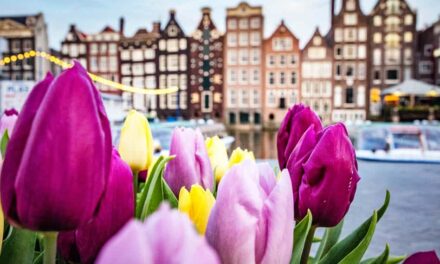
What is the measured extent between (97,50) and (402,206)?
28327mm

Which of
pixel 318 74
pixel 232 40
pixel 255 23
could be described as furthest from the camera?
pixel 232 40

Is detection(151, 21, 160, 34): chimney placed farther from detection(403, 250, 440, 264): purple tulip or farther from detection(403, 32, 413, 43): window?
detection(403, 250, 440, 264): purple tulip

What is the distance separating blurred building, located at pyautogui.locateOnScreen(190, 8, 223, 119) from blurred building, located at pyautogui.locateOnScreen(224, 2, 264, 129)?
458mm

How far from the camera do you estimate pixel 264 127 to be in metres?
27.3

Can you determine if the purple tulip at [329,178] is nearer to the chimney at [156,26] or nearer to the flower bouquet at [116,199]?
the flower bouquet at [116,199]

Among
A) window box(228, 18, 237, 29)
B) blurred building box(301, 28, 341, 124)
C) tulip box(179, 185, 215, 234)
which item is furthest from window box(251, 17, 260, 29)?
tulip box(179, 185, 215, 234)

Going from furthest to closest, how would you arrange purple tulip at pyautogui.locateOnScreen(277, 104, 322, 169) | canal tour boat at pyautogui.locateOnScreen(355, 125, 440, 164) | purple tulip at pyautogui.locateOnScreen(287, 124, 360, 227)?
canal tour boat at pyautogui.locateOnScreen(355, 125, 440, 164) < purple tulip at pyautogui.locateOnScreen(277, 104, 322, 169) < purple tulip at pyautogui.locateOnScreen(287, 124, 360, 227)

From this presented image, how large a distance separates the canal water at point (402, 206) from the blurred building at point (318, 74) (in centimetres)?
2075

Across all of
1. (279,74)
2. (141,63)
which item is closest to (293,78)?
(279,74)

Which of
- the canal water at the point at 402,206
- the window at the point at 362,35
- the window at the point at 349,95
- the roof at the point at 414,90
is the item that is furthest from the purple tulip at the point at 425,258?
the window at the point at 362,35

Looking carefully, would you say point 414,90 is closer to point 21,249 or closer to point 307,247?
point 307,247

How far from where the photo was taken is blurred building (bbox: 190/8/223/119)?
91.9 ft

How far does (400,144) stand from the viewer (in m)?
7.98

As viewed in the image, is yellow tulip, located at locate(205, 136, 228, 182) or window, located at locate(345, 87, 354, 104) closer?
yellow tulip, located at locate(205, 136, 228, 182)
